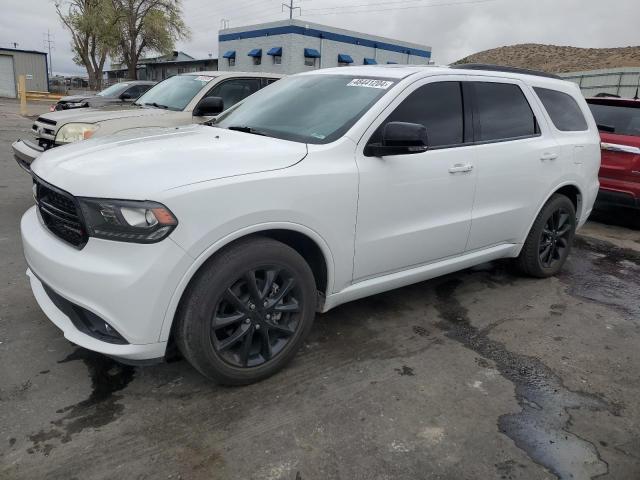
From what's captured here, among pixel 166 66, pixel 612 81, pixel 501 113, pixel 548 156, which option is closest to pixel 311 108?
pixel 501 113

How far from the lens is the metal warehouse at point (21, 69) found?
3488cm

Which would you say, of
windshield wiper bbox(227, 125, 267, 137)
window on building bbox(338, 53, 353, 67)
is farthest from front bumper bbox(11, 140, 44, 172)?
window on building bbox(338, 53, 353, 67)

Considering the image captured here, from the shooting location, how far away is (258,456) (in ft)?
7.97

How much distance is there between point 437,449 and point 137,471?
1398 millimetres

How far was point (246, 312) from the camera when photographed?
279 centimetres

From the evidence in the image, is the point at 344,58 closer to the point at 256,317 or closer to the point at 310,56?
the point at 310,56

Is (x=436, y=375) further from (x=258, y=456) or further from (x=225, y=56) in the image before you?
(x=225, y=56)

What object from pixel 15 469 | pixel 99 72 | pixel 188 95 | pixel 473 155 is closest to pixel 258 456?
pixel 15 469

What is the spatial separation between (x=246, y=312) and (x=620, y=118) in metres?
6.63

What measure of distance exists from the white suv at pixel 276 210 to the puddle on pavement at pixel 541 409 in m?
0.62

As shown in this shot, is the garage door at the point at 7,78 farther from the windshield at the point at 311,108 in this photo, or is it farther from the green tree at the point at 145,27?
the windshield at the point at 311,108

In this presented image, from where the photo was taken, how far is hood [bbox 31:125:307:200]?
2498 mm

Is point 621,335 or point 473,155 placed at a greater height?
point 473,155

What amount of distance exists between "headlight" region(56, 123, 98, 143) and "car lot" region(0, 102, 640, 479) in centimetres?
214
